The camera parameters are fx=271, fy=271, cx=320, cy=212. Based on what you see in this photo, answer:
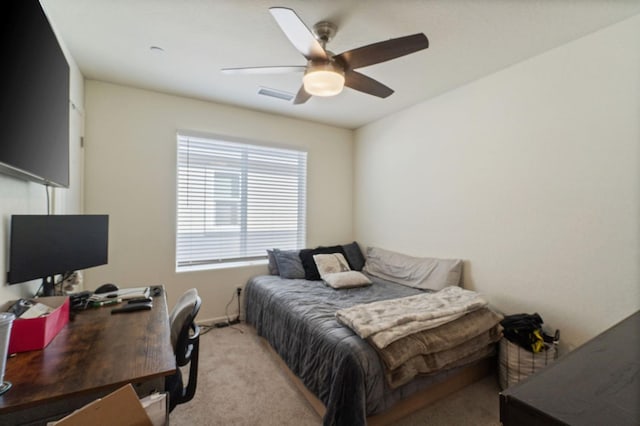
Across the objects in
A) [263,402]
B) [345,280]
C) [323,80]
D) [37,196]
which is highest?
Answer: [323,80]

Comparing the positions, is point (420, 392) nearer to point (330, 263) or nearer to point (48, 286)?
point (330, 263)

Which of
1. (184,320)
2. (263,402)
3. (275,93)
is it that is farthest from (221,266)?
Answer: (275,93)

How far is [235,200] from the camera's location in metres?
3.44

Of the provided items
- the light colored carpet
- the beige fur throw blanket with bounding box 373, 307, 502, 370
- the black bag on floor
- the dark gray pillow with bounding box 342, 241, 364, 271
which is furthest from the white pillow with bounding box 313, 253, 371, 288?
the black bag on floor

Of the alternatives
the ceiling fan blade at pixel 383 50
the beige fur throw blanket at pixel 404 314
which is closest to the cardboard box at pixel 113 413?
the beige fur throw blanket at pixel 404 314

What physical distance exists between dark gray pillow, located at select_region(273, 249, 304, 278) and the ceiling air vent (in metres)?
1.86

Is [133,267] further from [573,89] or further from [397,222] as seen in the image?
[573,89]

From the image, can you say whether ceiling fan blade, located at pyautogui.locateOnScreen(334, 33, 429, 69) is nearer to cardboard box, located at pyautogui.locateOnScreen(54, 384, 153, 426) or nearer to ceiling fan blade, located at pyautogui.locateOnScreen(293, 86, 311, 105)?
ceiling fan blade, located at pyautogui.locateOnScreen(293, 86, 311, 105)

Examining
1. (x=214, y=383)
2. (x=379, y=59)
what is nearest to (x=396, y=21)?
(x=379, y=59)

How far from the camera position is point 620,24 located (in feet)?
5.98

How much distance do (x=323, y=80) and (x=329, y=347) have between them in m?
1.71

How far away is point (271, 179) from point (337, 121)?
128 cm

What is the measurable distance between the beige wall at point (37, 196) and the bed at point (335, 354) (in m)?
1.64

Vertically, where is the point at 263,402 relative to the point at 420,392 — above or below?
below
